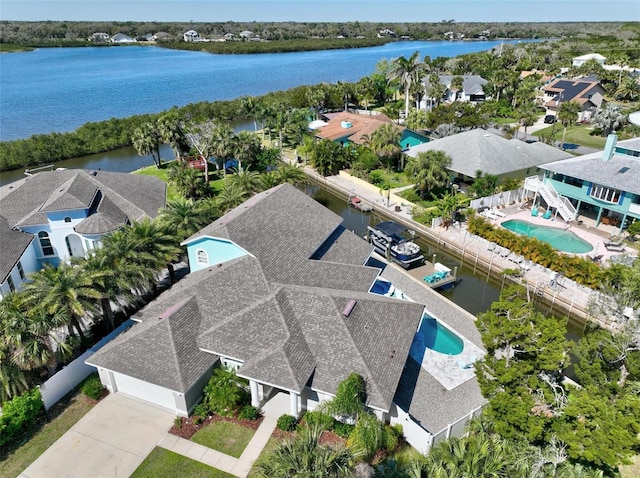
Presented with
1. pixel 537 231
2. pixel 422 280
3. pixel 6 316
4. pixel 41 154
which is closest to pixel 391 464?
pixel 422 280

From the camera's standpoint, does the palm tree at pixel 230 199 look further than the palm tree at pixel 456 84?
No

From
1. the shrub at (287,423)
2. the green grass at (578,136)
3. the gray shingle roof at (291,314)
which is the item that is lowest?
the shrub at (287,423)

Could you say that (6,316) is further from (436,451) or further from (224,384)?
(436,451)

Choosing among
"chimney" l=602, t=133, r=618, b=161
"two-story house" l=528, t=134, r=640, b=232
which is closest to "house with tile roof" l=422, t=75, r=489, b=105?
"two-story house" l=528, t=134, r=640, b=232

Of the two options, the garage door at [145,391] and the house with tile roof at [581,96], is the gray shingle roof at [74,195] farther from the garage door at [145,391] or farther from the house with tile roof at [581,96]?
the house with tile roof at [581,96]

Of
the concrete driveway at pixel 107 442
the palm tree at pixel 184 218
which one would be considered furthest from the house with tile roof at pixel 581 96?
the concrete driveway at pixel 107 442

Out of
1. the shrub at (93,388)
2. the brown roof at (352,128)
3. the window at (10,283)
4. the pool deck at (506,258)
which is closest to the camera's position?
the shrub at (93,388)

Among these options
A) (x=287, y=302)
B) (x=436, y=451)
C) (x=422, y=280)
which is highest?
(x=287, y=302)
